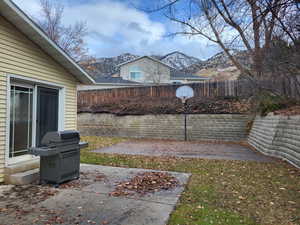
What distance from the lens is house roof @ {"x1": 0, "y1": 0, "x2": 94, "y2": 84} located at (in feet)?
13.7

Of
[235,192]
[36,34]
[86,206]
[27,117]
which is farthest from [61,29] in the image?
[235,192]

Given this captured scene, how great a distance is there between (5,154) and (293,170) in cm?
710

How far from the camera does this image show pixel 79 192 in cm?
386

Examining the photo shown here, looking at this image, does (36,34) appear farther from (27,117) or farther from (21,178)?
(21,178)

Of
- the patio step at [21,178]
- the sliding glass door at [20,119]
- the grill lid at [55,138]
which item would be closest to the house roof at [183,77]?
the sliding glass door at [20,119]

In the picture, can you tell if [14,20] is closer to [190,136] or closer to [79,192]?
[79,192]

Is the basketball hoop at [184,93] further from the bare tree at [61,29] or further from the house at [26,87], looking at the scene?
the bare tree at [61,29]

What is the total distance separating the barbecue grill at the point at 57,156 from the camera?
3.96 metres

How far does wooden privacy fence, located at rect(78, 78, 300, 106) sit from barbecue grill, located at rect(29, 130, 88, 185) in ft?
29.8

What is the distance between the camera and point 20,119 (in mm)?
4926

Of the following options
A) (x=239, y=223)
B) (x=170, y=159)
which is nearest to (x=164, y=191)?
(x=239, y=223)

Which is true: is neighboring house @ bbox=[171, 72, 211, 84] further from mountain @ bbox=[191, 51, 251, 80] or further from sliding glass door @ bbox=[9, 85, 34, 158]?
sliding glass door @ bbox=[9, 85, 34, 158]

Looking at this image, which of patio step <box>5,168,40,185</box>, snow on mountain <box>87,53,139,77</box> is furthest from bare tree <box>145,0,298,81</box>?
snow on mountain <box>87,53,139,77</box>

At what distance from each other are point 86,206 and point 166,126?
35.1ft
